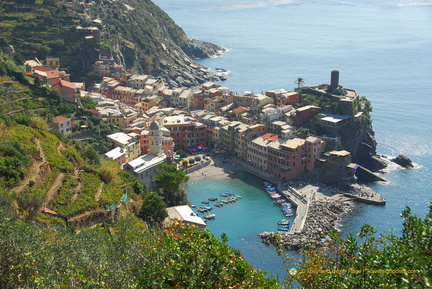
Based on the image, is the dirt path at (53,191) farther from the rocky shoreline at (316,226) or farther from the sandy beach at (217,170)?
the sandy beach at (217,170)

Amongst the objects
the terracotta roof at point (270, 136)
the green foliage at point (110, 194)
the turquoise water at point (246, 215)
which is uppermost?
the green foliage at point (110, 194)

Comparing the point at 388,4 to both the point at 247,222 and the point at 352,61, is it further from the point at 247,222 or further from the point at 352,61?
the point at 247,222

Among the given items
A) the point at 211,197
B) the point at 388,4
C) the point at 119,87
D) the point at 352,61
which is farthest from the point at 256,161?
the point at 388,4

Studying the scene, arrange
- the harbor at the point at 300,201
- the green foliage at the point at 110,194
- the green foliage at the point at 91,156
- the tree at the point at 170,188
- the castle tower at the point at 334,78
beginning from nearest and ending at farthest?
the green foliage at the point at 110,194 < the green foliage at the point at 91,156 < the harbor at the point at 300,201 < the tree at the point at 170,188 < the castle tower at the point at 334,78

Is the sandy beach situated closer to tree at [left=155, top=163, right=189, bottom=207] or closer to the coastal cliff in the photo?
tree at [left=155, top=163, right=189, bottom=207]

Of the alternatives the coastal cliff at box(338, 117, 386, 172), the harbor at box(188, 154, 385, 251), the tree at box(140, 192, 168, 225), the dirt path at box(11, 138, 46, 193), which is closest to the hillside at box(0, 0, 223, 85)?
the harbor at box(188, 154, 385, 251)

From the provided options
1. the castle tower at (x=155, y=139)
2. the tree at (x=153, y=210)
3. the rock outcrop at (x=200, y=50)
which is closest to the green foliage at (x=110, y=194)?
the tree at (x=153, y=210)

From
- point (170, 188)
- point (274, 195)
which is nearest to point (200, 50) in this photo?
point (274, 195)
